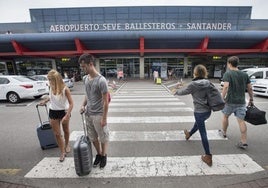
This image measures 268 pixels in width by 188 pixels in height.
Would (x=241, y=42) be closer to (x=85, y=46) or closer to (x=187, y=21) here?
(x=187, y=21)

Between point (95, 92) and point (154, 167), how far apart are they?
1.85 m

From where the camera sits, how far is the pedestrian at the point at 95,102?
2.78 metres

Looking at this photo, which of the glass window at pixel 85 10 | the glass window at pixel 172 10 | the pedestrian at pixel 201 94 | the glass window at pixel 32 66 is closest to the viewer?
the pedestrian at pixel 201 94

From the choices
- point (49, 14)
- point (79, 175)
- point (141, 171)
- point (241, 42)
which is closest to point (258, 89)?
point (141, 171)

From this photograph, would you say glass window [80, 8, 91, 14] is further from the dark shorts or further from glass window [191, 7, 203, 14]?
the dark shorts

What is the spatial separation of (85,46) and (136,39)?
7.22 metres

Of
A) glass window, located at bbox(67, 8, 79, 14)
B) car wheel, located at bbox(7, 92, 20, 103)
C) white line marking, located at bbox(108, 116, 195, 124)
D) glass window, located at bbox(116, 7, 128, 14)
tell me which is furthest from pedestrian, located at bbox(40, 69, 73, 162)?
glass window, located at bbox(67, 8, 79, 14)

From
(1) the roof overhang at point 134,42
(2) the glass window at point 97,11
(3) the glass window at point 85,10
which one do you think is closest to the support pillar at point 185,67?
(1) the roof overhang at point 134,42

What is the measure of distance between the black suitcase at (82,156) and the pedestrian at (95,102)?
0.81 ft

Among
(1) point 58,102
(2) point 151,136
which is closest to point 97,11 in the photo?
(2) point 151,136

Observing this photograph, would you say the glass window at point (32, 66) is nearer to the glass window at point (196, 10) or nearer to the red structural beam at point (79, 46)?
the red structural beam at point (79, 46)

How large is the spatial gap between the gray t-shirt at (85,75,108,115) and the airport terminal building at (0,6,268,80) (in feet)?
63.1

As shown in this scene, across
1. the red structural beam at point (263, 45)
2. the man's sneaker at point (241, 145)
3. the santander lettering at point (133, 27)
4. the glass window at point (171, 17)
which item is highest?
the glass window at point (171, 17)

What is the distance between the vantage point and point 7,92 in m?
9.55
